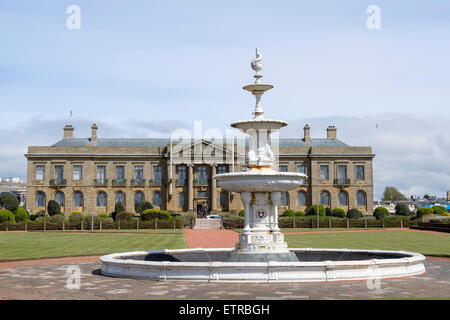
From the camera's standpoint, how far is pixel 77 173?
241 ft

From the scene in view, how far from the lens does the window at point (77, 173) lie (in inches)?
2891

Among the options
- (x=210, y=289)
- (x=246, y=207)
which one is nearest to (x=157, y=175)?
(x=246, y=207)

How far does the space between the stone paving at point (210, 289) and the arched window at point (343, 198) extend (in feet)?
204

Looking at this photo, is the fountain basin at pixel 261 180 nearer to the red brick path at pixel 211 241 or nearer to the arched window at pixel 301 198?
the red brick path at pixel 211 241

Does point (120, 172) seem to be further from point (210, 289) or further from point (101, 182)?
point (210, 289)

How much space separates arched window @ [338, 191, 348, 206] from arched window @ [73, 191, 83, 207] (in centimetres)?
3413

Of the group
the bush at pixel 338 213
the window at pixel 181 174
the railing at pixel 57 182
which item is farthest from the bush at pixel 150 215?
the bush at pixel 338 213

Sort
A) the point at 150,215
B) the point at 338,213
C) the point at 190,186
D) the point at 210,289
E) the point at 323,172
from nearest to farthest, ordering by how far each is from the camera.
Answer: the point at 210,289, the point at 150,215, the point at 338,213, the point at 190,186, the point at 323,172

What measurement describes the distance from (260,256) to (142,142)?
6562cm

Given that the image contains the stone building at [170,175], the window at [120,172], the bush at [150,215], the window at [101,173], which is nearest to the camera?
the bush at [150,215]

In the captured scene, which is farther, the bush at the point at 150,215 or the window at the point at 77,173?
the window at the point at 77,173

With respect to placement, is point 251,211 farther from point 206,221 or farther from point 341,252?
point 206,221
